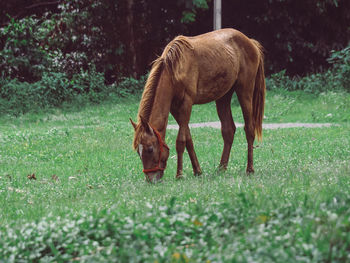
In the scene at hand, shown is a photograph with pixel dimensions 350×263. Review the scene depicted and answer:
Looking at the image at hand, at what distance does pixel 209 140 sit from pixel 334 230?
9.13m

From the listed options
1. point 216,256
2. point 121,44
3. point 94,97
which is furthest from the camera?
point 121,44

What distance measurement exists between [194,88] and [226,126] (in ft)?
4.51

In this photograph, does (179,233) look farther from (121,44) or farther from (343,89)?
(121,44)

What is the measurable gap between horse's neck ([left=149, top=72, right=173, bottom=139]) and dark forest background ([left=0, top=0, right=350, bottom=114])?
15.2m

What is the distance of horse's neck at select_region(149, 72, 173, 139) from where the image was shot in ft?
25.8

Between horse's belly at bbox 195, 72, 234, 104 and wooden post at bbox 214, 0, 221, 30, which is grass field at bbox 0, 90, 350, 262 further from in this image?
wooden post at bbox 214, 0, 221, 30

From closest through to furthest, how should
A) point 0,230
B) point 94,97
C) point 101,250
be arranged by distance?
point 101,250 < point 0,230 < point 94,97

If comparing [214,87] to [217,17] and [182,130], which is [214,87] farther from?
[217,17]

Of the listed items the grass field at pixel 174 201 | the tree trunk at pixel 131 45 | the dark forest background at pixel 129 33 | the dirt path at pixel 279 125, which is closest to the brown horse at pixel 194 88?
the grass field at pixel 174 201

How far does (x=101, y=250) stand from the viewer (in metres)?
4.36

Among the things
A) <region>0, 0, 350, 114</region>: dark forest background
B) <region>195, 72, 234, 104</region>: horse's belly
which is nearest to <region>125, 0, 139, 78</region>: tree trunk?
<region>0, 0, 350, 114</region>: dark forest background

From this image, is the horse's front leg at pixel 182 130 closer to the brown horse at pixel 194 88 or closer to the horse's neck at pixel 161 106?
the brown horse at pixel 194 88

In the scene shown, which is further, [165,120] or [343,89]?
[343,89]

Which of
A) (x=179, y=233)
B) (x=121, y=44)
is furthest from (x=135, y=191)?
(x=121, y=44)
